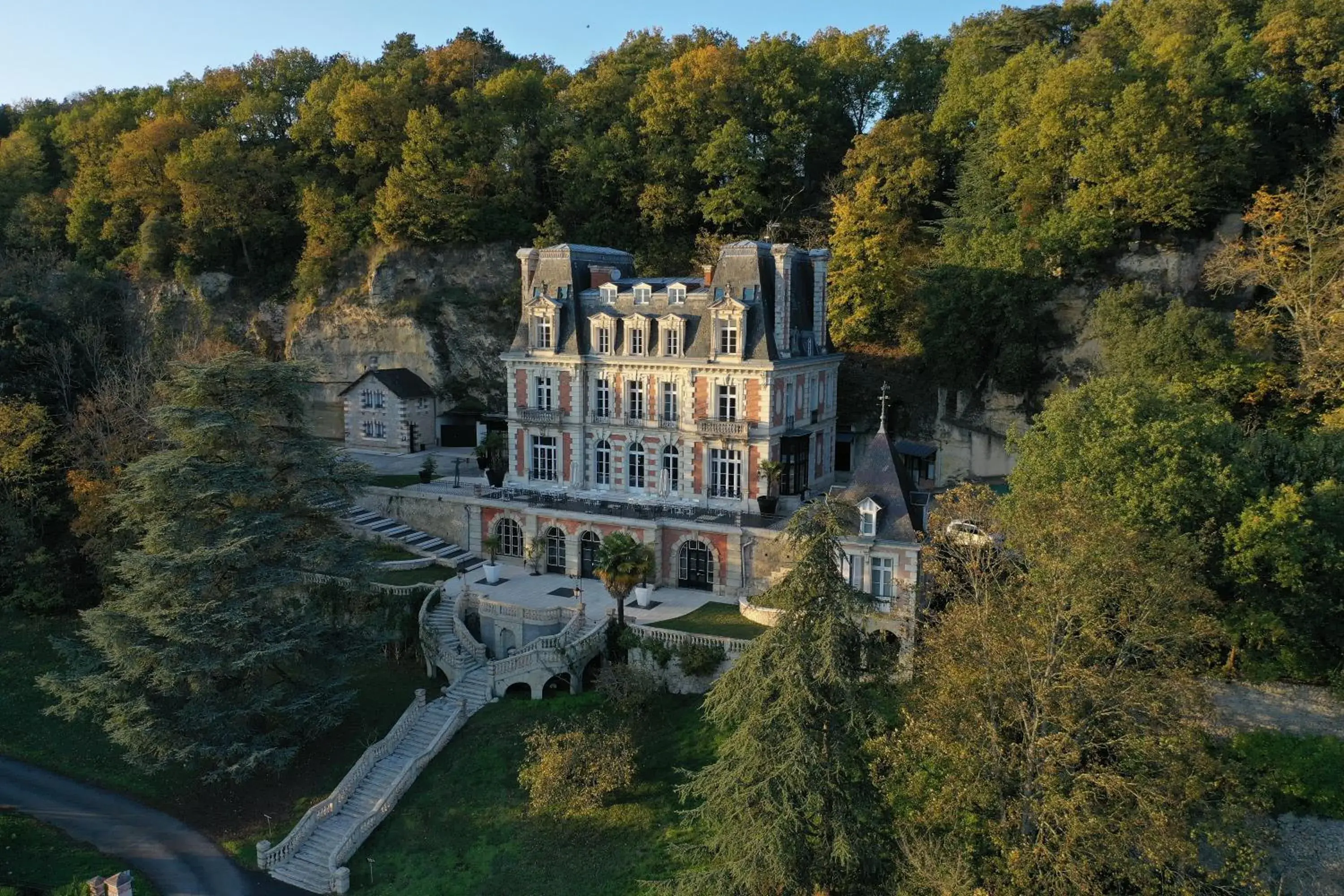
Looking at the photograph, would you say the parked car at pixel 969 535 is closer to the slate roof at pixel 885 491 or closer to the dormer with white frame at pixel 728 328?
the slate roof at pixel 885 491

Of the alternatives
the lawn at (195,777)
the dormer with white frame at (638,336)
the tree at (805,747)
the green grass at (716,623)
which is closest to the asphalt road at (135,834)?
the lawn at (195,777)

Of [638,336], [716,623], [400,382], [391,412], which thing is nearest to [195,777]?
[716,623]

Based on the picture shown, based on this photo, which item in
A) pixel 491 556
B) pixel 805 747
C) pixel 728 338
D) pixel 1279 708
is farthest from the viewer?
pixel 491 556

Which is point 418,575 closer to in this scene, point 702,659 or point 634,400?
point 634,400

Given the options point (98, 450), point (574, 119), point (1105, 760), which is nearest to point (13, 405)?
point (98, 450)

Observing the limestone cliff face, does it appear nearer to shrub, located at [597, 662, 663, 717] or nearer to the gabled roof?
the gabled roof

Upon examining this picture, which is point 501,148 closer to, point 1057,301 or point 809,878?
point 1057,301
